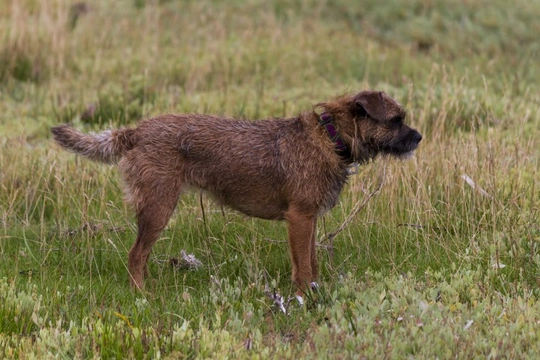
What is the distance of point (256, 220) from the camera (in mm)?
7031

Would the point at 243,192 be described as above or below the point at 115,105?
above

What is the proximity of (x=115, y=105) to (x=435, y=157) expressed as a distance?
409 cm

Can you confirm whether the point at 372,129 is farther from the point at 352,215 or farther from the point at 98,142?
the point at 98,142

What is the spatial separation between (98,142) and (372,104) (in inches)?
76.4

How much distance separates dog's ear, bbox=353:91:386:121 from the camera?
5.98m

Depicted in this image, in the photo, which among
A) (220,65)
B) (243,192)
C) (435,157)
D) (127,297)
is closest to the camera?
(127,297)

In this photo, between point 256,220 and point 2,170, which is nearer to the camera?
point 256,220

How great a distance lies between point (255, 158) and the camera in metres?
6.01

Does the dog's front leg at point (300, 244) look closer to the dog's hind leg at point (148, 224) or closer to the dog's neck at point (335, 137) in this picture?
the dog's neck at point (335, 137)

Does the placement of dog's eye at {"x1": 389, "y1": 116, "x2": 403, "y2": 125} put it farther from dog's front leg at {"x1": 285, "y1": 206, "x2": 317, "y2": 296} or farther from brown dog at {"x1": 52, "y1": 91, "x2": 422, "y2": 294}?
dog's front leg at {"x1": 285, "y1": 206, "x2": 317, "y2": 296}

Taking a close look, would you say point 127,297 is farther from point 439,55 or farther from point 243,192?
point 439,55

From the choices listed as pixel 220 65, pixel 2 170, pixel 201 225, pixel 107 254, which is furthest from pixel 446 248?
pixel 220 65

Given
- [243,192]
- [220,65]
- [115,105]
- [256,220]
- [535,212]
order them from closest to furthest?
[243,192] → [535,212] → [256,220] → [115,105] → [220,65]

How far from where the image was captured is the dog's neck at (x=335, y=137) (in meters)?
6.11
